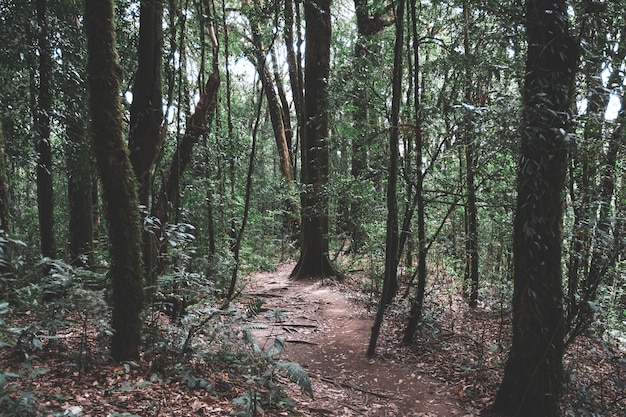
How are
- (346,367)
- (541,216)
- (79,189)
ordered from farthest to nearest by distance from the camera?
1. (79,189)
2. (346,367)
3. (541,216)

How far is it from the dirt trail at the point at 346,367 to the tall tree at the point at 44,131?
13.5 ft

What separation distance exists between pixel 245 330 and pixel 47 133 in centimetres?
476

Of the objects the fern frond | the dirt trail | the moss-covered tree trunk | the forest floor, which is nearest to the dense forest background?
the moss-covered tree trunk

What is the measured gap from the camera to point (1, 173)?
4.82 m

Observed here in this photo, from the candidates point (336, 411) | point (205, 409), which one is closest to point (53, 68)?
point (205, 409)

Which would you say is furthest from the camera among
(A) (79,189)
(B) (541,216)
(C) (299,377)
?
(A) (79,189)

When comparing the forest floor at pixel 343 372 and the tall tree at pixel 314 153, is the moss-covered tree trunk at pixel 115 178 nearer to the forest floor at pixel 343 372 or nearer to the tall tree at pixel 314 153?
the forest floor at pixel 343 372

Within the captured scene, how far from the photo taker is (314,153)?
1151 cm

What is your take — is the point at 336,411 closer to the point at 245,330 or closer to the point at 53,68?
the point at 245,330

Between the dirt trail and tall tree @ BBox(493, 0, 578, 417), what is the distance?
1.05 meters

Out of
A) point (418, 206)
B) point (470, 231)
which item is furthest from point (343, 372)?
Answer: point (470, 231)

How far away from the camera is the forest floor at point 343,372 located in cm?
362

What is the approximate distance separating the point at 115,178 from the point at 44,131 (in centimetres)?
346

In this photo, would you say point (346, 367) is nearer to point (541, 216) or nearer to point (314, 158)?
point (541, 216)
